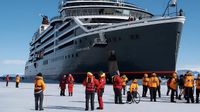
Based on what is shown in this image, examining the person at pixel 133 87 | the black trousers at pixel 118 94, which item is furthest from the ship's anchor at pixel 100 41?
the black trousers at pixel 118 94

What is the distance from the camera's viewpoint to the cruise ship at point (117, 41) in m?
30.9

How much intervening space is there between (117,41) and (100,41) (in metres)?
2.20

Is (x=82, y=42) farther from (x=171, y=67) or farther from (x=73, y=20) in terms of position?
(x=171, y=67)

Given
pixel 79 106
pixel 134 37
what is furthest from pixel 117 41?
pixel 79 106

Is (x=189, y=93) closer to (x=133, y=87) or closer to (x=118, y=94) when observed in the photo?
(x=133, y=87)

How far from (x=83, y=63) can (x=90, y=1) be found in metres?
13.0

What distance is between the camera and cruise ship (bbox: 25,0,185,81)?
101 feet

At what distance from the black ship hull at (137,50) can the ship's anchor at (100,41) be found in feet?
1.08

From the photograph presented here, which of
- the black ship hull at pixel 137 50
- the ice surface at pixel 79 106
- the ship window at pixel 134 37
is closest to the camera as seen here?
the ice surface at pixel 79 106

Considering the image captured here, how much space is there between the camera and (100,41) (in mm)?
34125

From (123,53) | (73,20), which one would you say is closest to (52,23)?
(73,20)

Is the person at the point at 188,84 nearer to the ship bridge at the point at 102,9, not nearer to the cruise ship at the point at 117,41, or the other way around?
the cruise ship at the point at 117,41

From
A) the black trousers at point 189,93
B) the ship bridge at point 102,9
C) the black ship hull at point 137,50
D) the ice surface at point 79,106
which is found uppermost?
the ship bridge at point 102,9

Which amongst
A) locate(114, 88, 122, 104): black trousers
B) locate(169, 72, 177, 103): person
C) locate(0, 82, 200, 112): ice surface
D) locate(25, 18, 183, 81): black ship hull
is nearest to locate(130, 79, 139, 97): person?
locate(0, 82, 200, 112): ice surface
